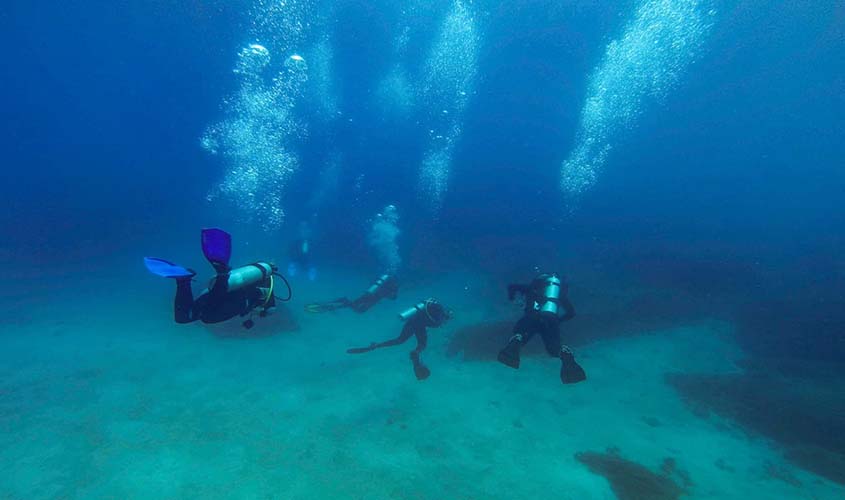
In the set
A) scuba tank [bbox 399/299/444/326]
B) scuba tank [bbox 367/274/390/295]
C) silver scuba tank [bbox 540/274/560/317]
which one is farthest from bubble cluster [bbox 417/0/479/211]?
silver scuba tank [bbox 540/274/560/317]

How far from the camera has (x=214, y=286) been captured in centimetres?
464

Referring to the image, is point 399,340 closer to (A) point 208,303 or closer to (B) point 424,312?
(B) point 424,312

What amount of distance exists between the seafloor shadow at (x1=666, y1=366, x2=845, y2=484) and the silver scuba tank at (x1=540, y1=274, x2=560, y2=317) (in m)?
4.02

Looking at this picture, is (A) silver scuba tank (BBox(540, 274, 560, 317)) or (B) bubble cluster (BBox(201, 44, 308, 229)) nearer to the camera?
(A) silver scuba tank (BBox(540, 274, 560, 317))

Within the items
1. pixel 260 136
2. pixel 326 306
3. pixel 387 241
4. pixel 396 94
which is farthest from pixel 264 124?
pixel 326 306

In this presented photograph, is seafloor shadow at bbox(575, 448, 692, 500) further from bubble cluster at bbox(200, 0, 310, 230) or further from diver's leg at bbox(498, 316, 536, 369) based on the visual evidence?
bubble cluster at bbox(200, 0, 310, 230)

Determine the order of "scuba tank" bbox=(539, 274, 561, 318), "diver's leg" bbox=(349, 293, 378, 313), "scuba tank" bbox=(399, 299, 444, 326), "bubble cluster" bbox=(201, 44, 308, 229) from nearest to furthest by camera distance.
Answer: "scuba tank" bbox=(539, 274, 561, 318) → "scuba tank" bbox=(399, 299, 444, 326) → "diver's leg" bbox=(349, 293, 378, 313) → "bubble cluster" bbox=(201, 44, 308, 229)

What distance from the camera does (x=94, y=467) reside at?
5316mm

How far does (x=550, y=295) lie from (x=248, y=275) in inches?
196

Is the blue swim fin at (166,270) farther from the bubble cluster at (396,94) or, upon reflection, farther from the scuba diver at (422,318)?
the bubble cluster at (396,94)

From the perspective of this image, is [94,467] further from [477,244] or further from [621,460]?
[477,244]

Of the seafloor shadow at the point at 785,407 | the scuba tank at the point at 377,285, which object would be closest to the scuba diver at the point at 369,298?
the scuba tank at the point at 377,285

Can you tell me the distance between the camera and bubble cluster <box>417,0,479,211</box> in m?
31.5

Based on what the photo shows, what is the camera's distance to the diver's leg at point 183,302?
178 inches
